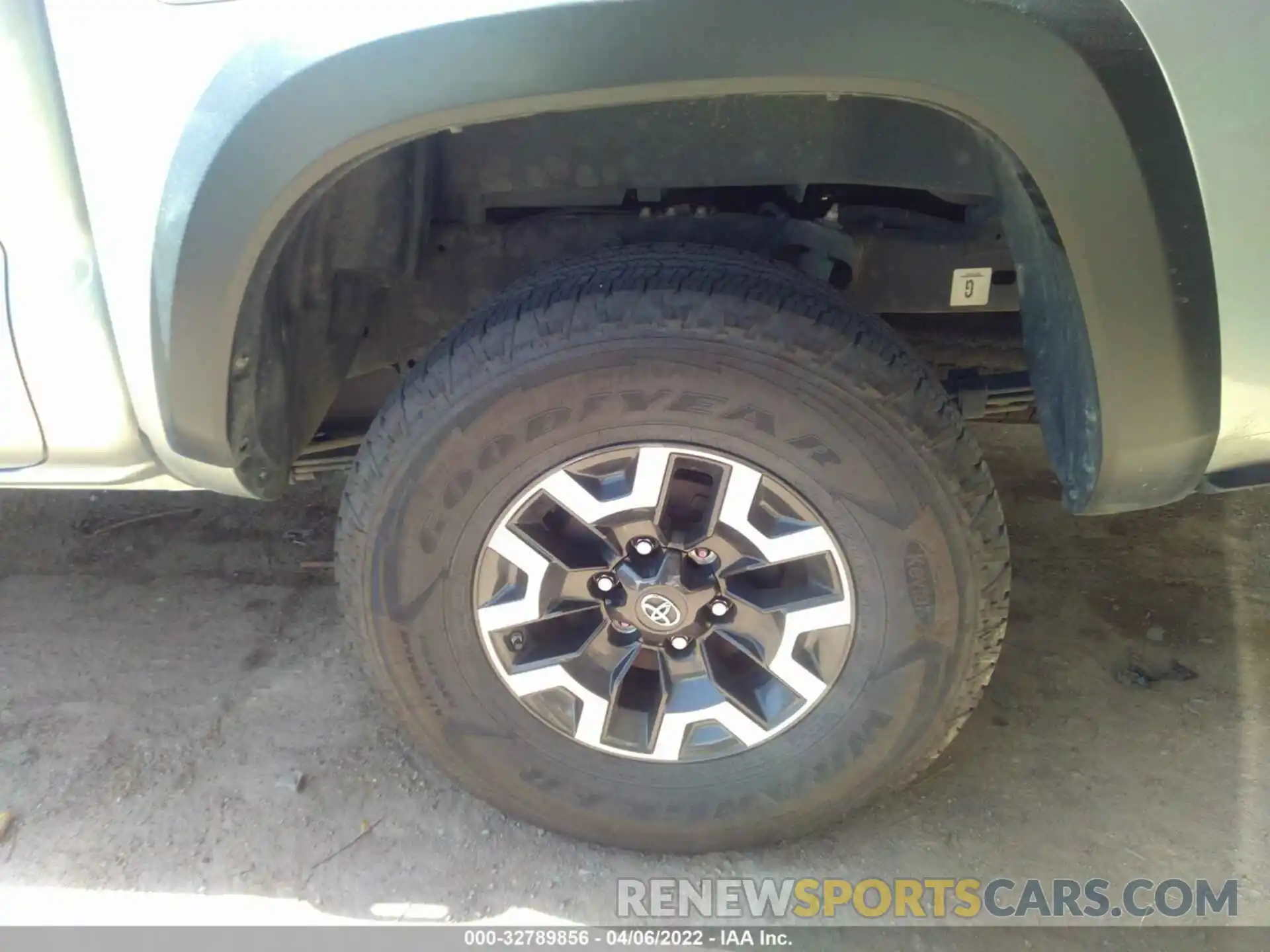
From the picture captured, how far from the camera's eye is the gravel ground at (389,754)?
1883 mm

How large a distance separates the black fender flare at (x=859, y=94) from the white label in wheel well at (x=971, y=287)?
46 centimetres

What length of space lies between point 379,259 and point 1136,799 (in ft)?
6.04

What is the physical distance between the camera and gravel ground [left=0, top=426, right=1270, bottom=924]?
6.18ft

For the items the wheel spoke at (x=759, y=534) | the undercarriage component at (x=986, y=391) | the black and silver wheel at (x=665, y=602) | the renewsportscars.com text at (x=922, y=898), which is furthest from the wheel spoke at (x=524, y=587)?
the undercarriage component at (x=986, y=391)

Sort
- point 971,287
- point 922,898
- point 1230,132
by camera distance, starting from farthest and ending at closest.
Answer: point 971,287
point 922,898
point 1230,132

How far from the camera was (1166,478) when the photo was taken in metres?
1.50

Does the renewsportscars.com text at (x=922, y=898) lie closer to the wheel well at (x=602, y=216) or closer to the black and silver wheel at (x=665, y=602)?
the black and silver wheel at (x=665, y=602)

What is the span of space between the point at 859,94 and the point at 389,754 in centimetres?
163

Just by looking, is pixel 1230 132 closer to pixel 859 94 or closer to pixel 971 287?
pixel 859 94

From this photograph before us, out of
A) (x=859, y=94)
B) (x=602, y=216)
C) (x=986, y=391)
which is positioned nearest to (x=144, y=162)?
(x=602, y=216)

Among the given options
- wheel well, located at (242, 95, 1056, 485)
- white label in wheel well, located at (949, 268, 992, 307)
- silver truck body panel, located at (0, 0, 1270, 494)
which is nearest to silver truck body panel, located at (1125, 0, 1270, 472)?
silver truck body panel, located at (0, 0, 1270, 494)

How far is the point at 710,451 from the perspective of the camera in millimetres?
1613

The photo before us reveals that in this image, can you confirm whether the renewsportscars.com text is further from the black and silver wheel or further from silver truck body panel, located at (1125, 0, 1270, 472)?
silver truck body panel, located at (1125, 0, 1270, 472)

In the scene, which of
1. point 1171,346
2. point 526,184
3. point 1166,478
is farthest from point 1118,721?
point 526,184
